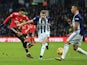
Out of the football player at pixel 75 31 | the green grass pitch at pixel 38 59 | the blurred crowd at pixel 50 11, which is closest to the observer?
the green grass pitch at pixel 38 59

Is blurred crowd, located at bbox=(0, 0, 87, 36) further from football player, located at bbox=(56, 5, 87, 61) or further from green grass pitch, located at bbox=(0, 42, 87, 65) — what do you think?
football player, located at bbox=(56, 5, 87, 61)

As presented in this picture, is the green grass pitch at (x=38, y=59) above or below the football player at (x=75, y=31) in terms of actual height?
below

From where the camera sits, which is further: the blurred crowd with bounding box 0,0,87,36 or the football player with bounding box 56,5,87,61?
the blurred crowd with bounding box 0,0,87,36

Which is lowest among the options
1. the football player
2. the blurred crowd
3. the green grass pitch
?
the blurred crowd

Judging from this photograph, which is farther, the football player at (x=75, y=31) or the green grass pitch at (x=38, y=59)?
the football player at (x=75, y=31)

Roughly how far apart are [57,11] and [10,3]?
459cm

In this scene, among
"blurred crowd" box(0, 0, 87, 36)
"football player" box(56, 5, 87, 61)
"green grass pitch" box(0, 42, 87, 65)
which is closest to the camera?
"green grass pitch" box(0, 42, 87, 65)

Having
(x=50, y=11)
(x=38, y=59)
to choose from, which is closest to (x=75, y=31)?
(x=38, y=59)

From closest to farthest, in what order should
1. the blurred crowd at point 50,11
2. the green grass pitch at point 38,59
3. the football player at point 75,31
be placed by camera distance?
1. the green grass pitch at point 38,59
2. the football player at point 75,31
3. the blurred crowd at point 50,11

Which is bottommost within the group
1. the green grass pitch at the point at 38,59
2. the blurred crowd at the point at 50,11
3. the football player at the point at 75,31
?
the blurred crowd at the point at 50,11

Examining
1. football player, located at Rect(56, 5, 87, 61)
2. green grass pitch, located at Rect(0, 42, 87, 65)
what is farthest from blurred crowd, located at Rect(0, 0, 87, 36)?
football player, located at Rect(56, 5, 87, 61)

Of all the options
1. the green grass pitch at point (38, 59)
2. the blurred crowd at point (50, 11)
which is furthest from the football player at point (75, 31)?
the blurred crowd at point (50, 11)

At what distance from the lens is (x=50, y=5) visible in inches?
1757

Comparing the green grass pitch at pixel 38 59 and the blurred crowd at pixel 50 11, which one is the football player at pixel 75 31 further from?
the blurred crowd at pixel 50 11
